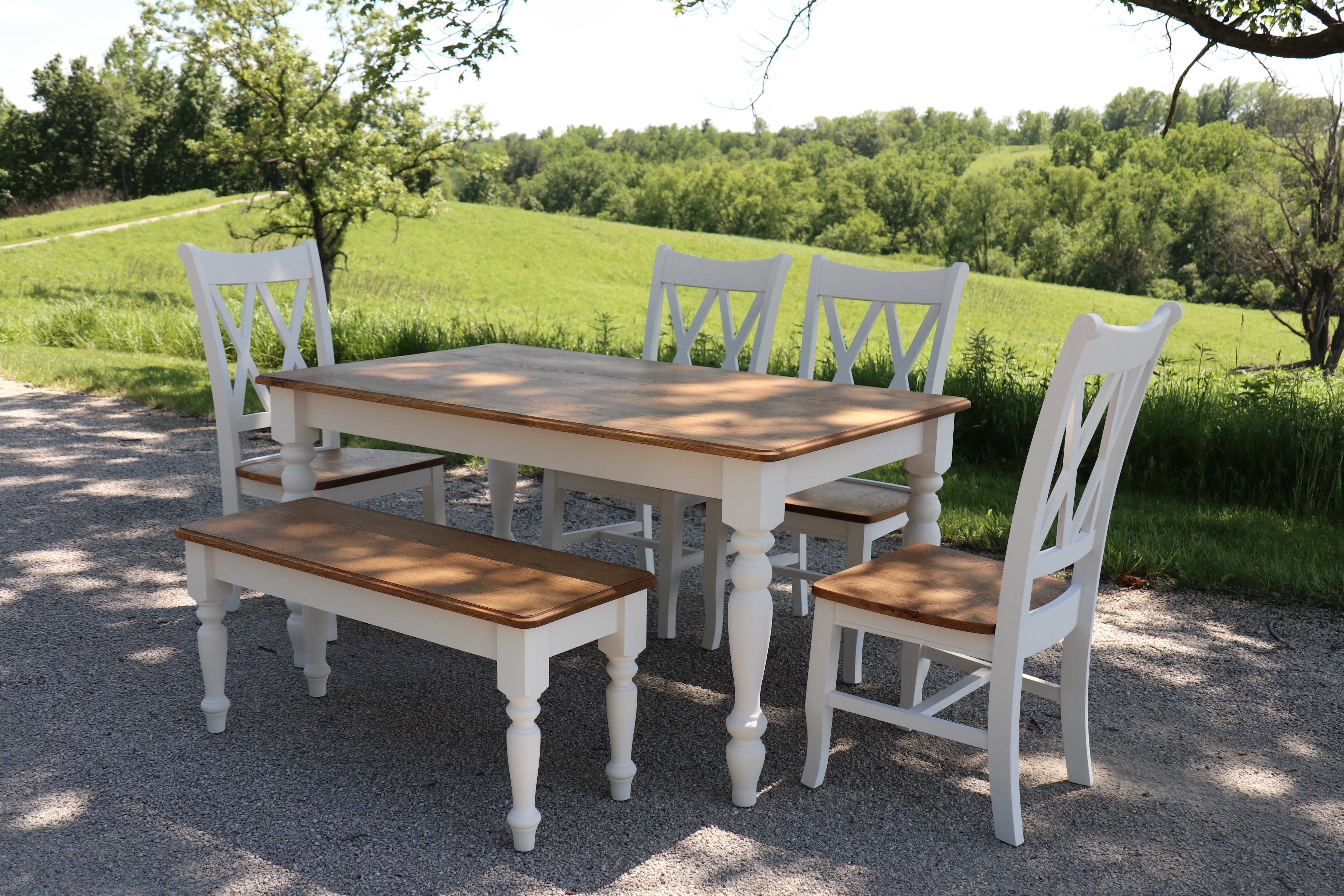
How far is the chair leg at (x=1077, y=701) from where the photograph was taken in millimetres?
2590

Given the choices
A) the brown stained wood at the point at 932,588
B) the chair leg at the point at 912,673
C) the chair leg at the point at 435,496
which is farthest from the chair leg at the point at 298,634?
the chair leg at the point at 912,673

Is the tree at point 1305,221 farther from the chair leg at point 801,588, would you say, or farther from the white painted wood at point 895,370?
the chair leg at point 801,588

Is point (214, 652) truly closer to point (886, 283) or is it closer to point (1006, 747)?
point (1006, 747)

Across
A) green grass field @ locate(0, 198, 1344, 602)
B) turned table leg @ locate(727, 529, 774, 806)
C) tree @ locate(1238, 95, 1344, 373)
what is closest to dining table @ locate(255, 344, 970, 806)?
turned table leg @ locate(727, 529, 774, 806)

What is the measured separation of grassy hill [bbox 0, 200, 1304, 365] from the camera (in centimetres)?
1923

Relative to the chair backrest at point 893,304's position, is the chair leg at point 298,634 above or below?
below

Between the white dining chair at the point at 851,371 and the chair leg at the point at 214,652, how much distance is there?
1.63 metres

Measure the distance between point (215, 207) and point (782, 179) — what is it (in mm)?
29270

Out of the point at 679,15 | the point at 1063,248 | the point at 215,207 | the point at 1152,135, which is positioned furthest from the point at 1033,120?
the point at 679,15

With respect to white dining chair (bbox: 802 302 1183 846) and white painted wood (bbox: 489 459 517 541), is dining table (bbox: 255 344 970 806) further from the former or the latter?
white painted wood (bbox: 489 459 517 541)

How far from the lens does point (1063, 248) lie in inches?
1805

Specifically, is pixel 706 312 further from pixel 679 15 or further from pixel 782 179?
pixel 782 179

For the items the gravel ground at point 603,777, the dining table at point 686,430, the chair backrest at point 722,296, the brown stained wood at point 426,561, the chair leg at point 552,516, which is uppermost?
the chair backrest at point 722,296

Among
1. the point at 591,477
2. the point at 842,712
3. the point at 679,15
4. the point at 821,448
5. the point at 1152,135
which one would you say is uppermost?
the point at 1152,135
